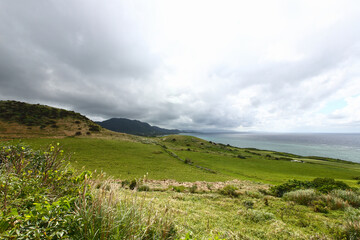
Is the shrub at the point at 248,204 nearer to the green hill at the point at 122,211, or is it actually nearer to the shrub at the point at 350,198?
the green hill at the point at 122,211

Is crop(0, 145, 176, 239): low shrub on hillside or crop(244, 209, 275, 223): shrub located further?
crop(244, 209, 275, 223): shrub

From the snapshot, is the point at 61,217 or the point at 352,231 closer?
the point at 61,217

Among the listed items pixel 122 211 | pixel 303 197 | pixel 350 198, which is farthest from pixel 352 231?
pixel 122 211

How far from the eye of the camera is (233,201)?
10.4 metres

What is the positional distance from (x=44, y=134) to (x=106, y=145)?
21.5 metres

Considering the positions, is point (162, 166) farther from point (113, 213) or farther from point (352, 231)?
point (113, 213)

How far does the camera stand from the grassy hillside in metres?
43.7

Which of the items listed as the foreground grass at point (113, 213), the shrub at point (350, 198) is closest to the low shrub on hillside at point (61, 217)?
the foreground grass at point (113, 213)

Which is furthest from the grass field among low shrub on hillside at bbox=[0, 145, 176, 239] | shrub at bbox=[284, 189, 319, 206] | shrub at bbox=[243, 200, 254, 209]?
shrub at bbox=[284, 189, 319, 206]

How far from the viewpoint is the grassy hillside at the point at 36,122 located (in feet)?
143

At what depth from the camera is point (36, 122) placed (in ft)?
170

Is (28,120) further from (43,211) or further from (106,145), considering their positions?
(43,211)

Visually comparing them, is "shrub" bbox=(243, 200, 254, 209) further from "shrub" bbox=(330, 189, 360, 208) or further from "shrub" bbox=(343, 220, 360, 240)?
"shrub" bbox=(330, 189, 360, 208)

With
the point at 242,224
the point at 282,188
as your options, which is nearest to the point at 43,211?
the point at 242,224
